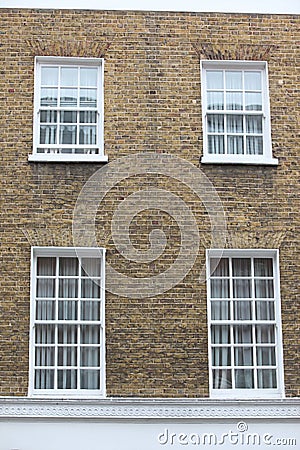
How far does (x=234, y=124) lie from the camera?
58.8 ft

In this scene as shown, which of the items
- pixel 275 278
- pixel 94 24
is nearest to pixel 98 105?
pixel 94 24

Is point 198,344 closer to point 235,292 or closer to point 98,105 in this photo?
point 235,292

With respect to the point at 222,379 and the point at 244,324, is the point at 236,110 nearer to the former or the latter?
the point at 244,324

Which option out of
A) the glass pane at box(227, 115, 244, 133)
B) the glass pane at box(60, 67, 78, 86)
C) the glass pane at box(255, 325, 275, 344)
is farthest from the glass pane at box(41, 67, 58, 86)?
the glass pane at box(255, 325, 275, 344)

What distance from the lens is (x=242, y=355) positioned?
17.0m

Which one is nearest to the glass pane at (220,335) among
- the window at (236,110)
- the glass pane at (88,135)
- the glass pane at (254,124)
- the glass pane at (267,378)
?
the glass pane at (267,378)

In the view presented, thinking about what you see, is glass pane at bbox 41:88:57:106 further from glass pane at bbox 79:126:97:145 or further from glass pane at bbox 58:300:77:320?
glass pane at bbox 58:300:77:320

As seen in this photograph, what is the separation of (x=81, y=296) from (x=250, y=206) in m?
3.38

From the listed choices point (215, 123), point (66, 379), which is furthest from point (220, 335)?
point (215, 123)

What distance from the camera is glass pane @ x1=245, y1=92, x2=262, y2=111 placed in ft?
59.0

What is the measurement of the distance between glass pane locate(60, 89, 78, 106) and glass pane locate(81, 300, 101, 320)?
3655 millimetres

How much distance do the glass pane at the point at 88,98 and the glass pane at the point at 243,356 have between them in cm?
511

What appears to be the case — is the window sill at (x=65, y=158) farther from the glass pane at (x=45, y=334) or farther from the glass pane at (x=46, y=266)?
the glass pane at (x=45, y=334)

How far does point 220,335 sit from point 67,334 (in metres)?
2.66
